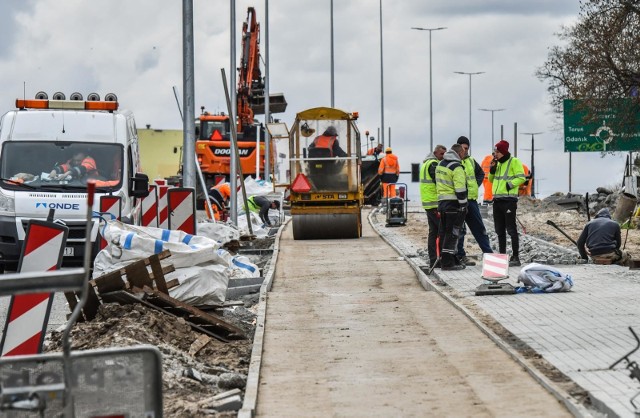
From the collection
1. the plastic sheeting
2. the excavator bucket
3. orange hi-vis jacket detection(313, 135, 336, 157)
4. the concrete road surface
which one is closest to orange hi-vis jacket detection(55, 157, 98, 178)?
the concrete road surface

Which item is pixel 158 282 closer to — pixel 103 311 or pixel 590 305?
pixel 103 311

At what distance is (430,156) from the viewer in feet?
73.3

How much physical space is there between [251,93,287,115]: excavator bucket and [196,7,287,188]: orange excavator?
0.09 feet

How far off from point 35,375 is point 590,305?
10060mm

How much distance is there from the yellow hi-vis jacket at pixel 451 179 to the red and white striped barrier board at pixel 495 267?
296 cm

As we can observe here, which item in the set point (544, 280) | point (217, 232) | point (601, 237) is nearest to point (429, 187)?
point (601, 237)

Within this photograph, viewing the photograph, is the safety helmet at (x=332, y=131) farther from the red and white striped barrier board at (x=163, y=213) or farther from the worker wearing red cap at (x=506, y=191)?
A: the worker wearing red cap at (x=506, y=191)

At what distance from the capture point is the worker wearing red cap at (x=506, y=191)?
68.4ft

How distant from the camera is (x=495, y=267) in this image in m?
17.3

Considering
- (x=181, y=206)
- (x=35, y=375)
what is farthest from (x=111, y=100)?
(x=35, y=375)

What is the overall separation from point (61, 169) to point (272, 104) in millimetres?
33645

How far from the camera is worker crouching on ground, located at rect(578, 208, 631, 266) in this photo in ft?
70.1

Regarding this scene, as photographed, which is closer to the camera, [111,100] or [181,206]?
[181,206]

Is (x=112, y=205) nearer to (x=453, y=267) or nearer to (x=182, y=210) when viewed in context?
(x=182, y=210)
